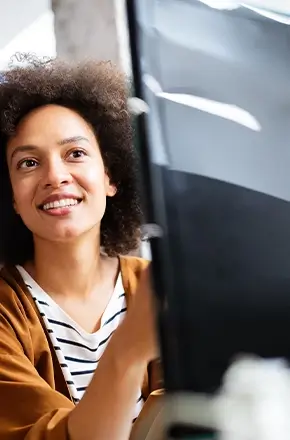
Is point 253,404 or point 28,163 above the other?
point 28,163

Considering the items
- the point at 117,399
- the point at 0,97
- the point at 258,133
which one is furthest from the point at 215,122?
the point at 0,97

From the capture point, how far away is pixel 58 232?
2.42 ft

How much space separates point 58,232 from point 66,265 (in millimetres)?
60

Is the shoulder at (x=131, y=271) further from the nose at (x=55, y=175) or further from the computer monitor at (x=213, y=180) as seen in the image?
the computer monitor at (x=213, y=180)

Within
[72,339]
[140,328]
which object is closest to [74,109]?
[72,339]

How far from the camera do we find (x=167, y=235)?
368 mm

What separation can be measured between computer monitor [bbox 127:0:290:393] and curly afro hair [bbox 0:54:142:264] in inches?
14.6

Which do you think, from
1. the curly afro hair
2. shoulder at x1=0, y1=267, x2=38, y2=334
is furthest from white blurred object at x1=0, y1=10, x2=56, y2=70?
shoulder at x1=0, y1=267, x2=38, y2=334

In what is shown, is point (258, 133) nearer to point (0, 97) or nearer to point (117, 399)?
point (117, 399)

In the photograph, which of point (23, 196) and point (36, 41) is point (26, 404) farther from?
point (36, 41)

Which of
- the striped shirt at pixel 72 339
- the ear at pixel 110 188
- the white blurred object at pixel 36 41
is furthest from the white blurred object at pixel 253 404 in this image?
the white blurred object at pixel 36 41

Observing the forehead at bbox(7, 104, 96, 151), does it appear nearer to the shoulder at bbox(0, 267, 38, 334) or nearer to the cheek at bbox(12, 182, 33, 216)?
the cheek at bbox(12, 182, 33, 216)

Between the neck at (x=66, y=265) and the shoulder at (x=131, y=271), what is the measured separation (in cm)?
4

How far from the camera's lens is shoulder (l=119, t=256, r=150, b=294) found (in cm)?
82
